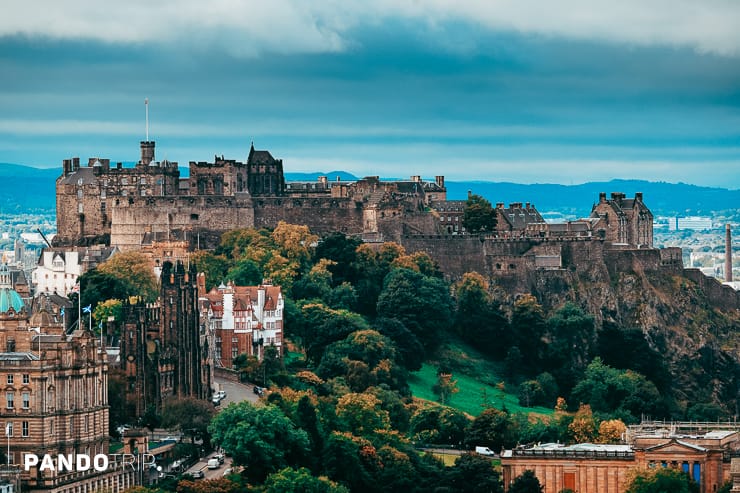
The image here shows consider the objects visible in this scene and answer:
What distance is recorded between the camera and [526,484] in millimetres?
96312

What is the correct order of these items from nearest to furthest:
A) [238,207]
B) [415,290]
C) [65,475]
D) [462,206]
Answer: [65,475]
[415,290]
[238,207]
[462,206]

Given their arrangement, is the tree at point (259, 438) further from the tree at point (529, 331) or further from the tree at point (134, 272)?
the tree at point (529, 331)

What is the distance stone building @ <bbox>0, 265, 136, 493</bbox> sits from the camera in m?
84.9

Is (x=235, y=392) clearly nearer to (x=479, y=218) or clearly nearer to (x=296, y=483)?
(x=296, y=483)

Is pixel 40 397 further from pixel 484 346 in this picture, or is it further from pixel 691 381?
pixel 691 381

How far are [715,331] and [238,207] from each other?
3260 centimetres

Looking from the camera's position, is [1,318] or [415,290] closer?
[1,318]

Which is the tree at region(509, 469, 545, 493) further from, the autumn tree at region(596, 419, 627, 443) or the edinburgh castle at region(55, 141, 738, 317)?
the edinburgh castle at region(55, 141, 738, 317)

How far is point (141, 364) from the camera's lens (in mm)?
98250

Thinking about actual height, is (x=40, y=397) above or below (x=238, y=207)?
below

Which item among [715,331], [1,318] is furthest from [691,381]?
[1,318]

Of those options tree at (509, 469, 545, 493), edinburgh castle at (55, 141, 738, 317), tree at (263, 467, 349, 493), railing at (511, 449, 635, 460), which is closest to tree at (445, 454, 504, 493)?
tree at (509, 469, 545, 493)

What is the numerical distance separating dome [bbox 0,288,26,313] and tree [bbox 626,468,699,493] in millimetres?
26081

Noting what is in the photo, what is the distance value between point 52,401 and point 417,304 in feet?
149
